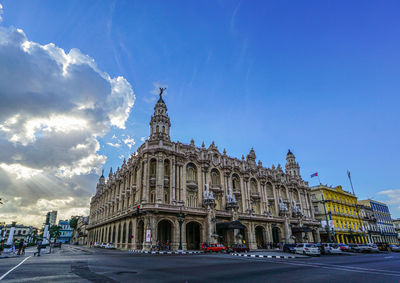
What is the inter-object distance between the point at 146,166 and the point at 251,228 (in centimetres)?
2382

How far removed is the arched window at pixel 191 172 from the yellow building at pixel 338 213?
3929 centimetres

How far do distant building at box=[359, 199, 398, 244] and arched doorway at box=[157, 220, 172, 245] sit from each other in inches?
2931

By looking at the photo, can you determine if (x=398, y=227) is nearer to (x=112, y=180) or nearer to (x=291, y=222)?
(x=291, y=222)

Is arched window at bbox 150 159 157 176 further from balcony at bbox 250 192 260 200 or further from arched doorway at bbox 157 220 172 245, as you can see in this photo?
balcony at bbox 250 192 260 200

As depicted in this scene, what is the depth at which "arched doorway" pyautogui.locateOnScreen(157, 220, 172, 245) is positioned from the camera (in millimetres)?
40966

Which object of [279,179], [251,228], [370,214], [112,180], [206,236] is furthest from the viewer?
[370,214]

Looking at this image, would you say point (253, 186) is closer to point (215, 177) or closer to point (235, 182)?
point (235, 182)

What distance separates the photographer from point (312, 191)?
234 feet

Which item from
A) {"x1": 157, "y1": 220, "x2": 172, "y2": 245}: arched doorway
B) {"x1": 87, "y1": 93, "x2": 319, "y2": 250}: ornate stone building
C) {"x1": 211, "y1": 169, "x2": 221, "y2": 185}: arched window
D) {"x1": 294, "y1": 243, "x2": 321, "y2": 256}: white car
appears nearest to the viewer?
{"x1": 294, "y1": 243, "x2": 321, "y2": 256}: white car

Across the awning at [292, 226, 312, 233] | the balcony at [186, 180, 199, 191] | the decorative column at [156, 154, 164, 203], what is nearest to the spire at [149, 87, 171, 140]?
the decorative column at [156, 154, 164, 203]

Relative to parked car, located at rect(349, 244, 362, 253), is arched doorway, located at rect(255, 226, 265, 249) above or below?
above

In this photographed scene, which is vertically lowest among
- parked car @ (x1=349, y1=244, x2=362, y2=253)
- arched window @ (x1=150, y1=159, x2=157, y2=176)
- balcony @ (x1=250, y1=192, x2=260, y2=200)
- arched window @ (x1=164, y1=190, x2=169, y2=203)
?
parked car @ (x1=349, y1=244, x2=362, y2=253)

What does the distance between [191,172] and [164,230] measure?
37.0 ft

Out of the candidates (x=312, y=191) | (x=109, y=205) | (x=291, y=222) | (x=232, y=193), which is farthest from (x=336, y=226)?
(x=109, y=205)
